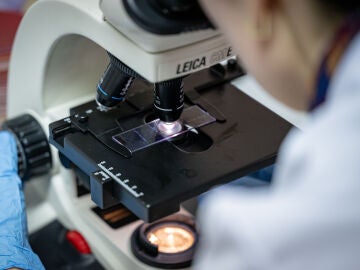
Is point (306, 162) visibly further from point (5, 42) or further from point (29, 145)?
point (5, 42)

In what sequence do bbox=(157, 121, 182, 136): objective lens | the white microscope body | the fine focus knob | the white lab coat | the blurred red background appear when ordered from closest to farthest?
1. the white lab coat
2. the white microscope body
3. bbox=(157, 121, 182, 136): objective lens
4. the fine focus knob
5. the blurred red background

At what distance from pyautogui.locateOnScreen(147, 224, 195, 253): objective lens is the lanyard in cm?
70

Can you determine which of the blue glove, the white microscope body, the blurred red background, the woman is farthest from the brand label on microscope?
the blurred red background

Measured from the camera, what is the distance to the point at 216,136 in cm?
115

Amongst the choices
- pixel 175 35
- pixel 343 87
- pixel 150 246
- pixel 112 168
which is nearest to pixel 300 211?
pixel 343 87

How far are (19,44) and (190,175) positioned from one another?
0.46 m

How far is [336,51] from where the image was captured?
1.83ft

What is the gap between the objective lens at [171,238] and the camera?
1.23 metres

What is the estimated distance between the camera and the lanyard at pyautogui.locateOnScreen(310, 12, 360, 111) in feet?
1.81

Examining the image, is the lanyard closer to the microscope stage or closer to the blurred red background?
the microscope stage

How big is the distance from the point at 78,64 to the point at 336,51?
78 cm

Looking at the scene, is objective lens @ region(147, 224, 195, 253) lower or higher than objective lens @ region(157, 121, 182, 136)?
lower

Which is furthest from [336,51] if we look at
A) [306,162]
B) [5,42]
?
[5,42]

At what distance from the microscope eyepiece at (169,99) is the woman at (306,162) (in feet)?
1.32
